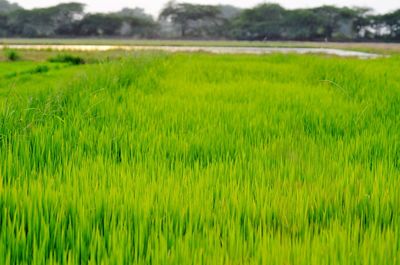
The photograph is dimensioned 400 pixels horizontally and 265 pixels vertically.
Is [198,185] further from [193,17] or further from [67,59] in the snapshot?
[193,17]

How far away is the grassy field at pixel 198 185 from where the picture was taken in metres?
1.44

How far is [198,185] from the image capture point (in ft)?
6.61

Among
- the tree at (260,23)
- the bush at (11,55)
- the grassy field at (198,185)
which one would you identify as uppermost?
the tree at (260,23)

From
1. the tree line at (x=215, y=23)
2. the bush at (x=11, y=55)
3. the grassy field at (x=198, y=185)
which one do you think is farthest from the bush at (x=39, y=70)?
the tree line at (x=215, y=23)

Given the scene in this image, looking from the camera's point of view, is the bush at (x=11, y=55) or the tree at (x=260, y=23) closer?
the bush at (x=11, y=55)

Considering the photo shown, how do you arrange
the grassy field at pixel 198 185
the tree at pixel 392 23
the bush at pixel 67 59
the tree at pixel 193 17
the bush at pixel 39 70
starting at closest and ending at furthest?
the grassy field at pixel 198 185 < the bush at pixel 39 70 < the bush at pixel 67 59 < the tree at pixel 392 23 < the tree at pixel 193 17

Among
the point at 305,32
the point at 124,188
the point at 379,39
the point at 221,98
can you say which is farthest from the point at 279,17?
the point at 124,188

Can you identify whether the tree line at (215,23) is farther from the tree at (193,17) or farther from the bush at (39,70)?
the bush at (39,70)

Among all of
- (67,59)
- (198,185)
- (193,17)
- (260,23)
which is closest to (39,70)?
(67,59)

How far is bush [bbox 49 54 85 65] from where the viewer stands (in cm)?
2256

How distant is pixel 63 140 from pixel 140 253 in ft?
5.37

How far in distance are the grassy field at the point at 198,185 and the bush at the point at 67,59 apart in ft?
62.2

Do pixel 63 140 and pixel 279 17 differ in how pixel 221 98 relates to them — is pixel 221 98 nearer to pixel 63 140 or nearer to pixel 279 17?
pixel 63 140

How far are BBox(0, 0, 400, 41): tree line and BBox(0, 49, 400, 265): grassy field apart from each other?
5091 centimetres
